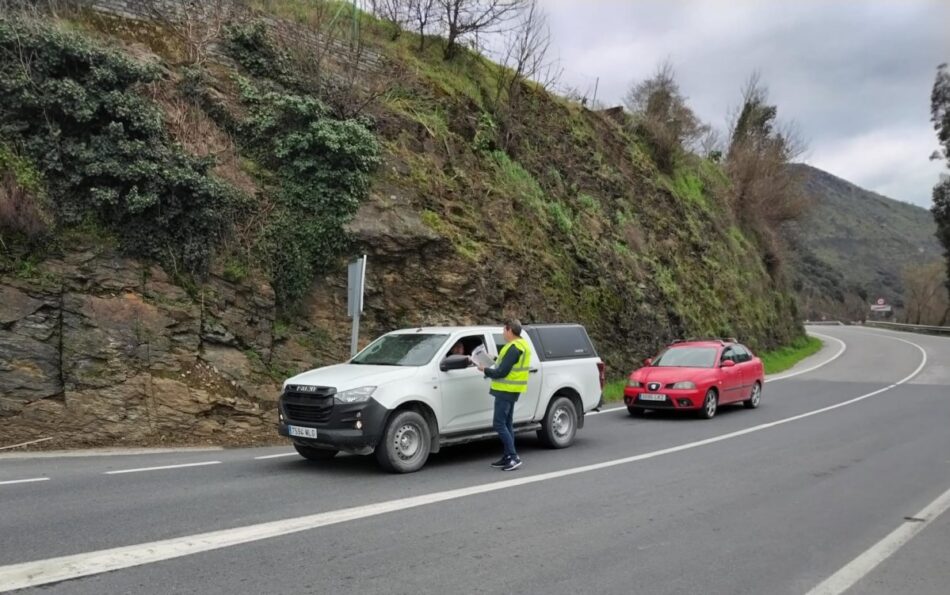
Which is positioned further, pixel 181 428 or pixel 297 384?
pixel 181 428

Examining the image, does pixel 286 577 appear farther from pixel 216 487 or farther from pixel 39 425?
pixel 39 425

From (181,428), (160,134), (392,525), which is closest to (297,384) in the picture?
(392,525)

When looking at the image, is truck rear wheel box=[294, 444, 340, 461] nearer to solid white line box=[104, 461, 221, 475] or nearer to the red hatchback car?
solid white line box=[104, 461, 221, 475]

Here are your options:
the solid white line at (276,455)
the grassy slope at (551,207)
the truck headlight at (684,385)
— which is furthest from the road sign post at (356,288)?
the truck headlight at (684,385)

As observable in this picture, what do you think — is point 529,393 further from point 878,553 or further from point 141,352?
point 141,352

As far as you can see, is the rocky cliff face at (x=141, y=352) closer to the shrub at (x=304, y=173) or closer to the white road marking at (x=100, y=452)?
the white road marking at (x=100, y=452)

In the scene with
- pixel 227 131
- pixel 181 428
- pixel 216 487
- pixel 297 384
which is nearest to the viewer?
pixel 216 487

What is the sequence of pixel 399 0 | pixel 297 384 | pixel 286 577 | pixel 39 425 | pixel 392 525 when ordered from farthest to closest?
1. pixel 399 0
2. pixel 39 425
3. pixel 297 384
4. pixel 392 525
5. pixel 286 577

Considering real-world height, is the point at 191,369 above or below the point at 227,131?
below

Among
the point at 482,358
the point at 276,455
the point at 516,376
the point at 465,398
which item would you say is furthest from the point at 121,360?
the point at 516,376

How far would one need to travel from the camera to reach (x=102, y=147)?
12.0m

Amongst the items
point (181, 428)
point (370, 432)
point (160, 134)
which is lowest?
point (181, 428)

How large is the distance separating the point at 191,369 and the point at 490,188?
10.2 metres

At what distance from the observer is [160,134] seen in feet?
42.0
